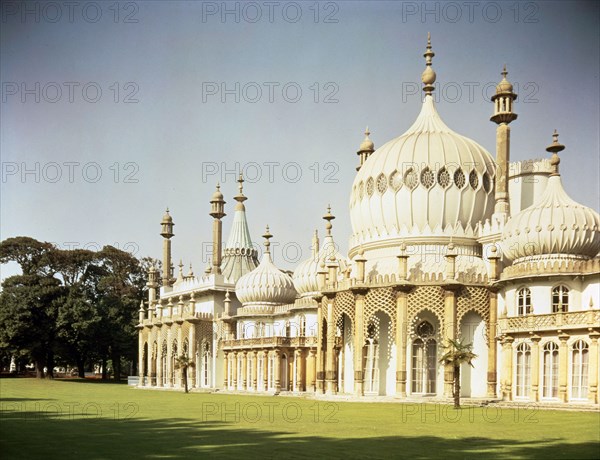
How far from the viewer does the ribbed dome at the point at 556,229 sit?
1478 inches

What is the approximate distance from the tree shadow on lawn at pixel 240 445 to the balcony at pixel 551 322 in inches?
548

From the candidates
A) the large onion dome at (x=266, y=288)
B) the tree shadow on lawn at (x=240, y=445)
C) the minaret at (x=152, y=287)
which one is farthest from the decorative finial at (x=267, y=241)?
the tree shadow on lawn at (x=240, y=445)

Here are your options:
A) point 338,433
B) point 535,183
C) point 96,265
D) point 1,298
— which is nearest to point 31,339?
point 1,298

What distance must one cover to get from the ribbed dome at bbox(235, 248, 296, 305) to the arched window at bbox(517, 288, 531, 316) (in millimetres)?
26790

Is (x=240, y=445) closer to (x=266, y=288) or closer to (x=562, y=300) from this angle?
(x=562, y=300)

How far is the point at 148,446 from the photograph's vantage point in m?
18.4

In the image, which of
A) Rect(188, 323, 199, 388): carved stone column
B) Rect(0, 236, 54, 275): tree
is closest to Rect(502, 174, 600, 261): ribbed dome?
Rect(188, 323, 199, 388): carved stone column

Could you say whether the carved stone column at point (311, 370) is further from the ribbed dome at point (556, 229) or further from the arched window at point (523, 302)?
the ribbed dome at point (556, 229)

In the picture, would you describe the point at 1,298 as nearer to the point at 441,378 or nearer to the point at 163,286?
the point at 163,286

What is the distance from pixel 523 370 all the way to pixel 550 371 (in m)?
2.09

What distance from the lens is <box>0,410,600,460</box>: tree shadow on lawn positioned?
16.7 m

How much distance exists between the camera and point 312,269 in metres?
56.8

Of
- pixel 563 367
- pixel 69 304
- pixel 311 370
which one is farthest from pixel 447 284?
pixel 69 304

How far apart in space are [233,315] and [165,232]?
70.8 feet
